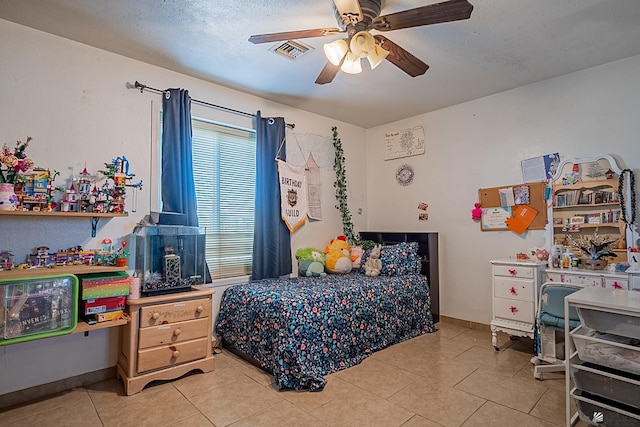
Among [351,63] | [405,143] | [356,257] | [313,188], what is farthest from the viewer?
[405,143]

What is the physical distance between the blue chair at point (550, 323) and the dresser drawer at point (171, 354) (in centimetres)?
252

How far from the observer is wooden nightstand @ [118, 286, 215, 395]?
7.47 feet

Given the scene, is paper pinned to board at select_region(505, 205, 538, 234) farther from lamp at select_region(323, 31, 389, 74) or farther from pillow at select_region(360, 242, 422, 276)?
lamp at select_region(323, 31, 389, 74)

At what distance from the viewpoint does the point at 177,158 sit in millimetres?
2799

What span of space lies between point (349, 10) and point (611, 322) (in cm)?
213

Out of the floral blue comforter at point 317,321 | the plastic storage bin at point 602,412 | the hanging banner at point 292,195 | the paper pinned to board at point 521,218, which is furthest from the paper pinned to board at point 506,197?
the hanging banner at point 292,195

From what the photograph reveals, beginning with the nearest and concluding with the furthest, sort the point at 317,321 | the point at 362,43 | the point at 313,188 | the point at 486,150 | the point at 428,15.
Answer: the point at 428,15 < the point at 362,43 < the point at 317,321 < the point at 486,150 < the point at 313,188

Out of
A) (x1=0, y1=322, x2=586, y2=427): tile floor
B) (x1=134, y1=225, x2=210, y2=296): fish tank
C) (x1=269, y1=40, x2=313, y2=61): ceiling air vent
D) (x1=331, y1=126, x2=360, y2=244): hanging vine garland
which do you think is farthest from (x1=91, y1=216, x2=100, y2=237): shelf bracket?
(x1=331, y1=126, x2=360, y2=244): hanging vine garland

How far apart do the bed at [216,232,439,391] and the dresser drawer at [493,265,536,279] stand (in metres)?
0.75

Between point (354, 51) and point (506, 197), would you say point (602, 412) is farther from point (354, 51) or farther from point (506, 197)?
point (354, 51)

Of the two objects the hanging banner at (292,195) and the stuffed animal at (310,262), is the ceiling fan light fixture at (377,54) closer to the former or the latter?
the hanging banner at (292,195)

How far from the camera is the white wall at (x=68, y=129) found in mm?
2201

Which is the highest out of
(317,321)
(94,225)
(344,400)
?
(94,225)

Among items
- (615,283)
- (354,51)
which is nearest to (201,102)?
(354,51)
